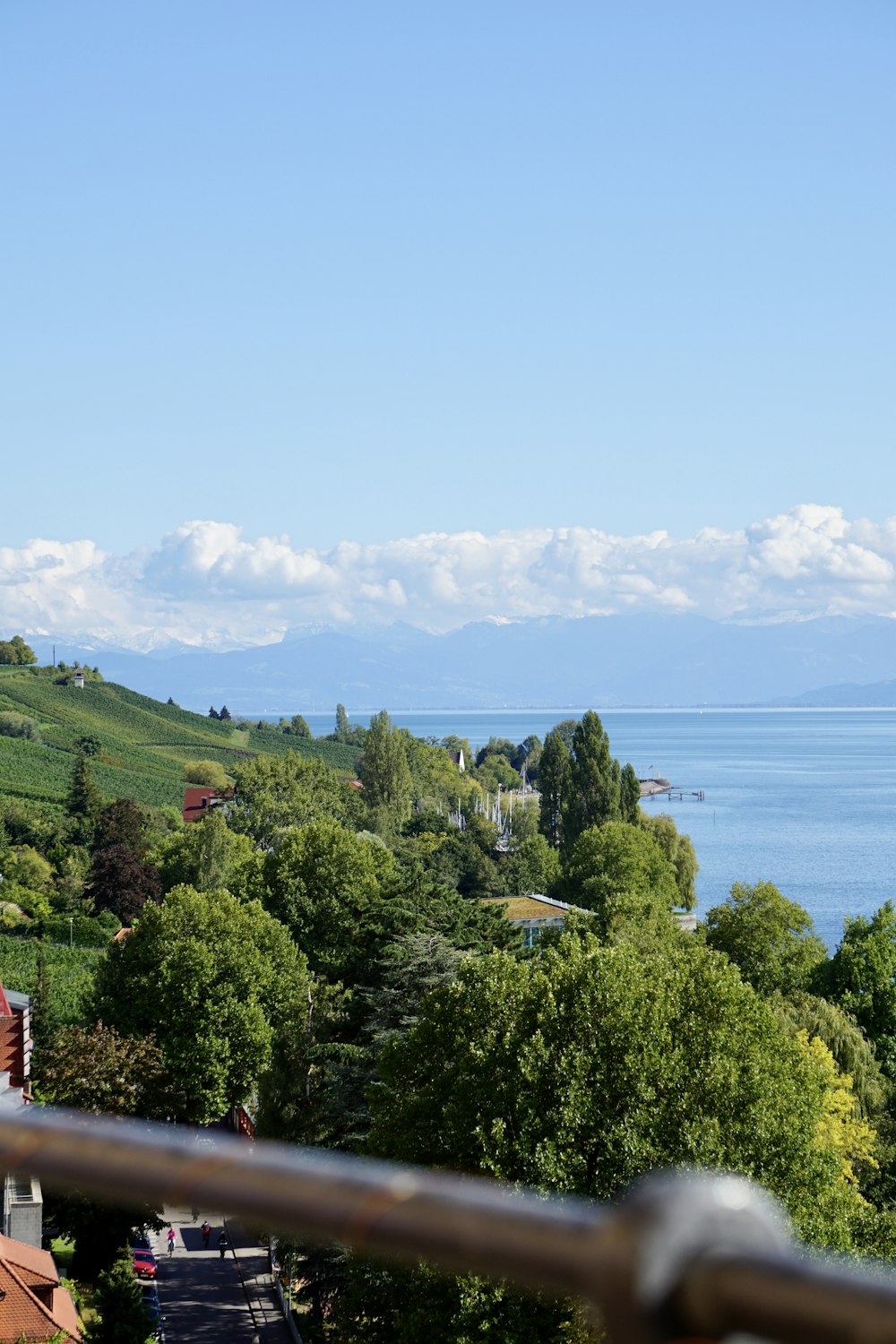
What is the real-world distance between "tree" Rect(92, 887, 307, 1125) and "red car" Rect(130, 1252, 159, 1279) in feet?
11.5

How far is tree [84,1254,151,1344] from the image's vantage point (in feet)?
72.6

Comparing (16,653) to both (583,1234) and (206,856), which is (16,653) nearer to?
(206,856)

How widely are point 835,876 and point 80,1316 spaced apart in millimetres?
73515

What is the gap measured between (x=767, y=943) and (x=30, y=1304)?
91.6 feet

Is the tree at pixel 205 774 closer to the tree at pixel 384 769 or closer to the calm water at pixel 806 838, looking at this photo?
the tree at pixel 384 769

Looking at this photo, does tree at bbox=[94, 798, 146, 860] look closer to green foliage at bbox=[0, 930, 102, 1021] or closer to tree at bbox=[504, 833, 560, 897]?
green foliage at bbox=[0, 930, 102, 1021]

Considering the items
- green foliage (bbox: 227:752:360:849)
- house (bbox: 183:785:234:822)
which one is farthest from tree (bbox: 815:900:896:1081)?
house (bbox: 183:785:234:822)

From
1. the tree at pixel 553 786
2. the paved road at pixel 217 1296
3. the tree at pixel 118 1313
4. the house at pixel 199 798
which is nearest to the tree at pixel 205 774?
the house at pixel 199 798

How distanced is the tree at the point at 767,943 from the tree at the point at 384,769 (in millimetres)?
42100

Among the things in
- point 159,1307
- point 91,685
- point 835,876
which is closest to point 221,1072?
point 159,1307

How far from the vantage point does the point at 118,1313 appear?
22328 mm

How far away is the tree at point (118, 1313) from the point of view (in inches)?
871

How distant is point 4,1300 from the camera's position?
19.0 metres

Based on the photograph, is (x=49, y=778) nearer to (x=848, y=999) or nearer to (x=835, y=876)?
(x=835, y=876)
